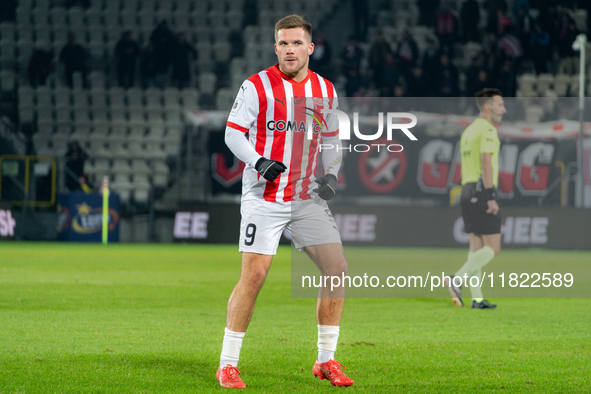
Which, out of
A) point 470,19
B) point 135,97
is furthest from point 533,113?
point 135,97

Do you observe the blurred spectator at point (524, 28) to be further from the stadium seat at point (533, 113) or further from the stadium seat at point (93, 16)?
the stadium seat at point (93, 16)

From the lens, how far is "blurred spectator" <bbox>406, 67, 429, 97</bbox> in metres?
20.1

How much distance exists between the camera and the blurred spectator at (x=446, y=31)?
21.4m

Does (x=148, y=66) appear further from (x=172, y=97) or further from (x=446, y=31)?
(x=446, y=31)

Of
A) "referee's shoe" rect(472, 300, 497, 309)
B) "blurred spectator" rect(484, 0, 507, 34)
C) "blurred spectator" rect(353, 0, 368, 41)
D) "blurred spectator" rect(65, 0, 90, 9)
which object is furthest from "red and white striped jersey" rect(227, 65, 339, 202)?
"blurred spectator" rect(65, 0, 90, 9)

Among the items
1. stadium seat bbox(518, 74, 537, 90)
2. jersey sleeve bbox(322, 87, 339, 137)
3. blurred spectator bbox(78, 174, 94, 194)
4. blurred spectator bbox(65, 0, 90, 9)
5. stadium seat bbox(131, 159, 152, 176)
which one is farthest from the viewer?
blurred spectator bbox(65, 0, 90, 9)

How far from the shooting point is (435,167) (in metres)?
16.9

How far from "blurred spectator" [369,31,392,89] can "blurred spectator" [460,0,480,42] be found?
2.61 metres

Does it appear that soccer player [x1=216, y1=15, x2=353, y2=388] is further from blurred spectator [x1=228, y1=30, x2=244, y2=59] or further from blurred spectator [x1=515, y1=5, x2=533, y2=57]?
blurred spectator [x1=228, y1=30, x2=244, y2=59]

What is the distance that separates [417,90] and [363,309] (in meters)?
13.0

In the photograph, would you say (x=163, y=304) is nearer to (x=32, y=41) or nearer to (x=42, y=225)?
(x=42, y=225)

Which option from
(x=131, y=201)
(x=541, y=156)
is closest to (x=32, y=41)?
(x=131, y=201)

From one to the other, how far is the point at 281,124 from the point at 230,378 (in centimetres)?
142

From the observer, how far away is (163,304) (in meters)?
7.90
